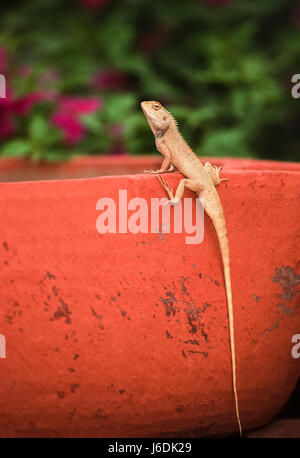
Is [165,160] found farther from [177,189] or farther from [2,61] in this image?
[2,61]

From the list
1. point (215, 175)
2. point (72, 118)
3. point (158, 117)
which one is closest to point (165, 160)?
point (158, 117)

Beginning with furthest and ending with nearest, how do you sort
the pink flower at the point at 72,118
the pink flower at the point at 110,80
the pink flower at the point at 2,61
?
the pink flower at the point at 110,80 → the pink flower at the point at 2,61 → the pink flower at the point at 72,118

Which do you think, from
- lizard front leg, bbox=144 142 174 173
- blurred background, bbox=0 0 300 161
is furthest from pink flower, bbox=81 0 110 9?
lizard front leg, bbox=144 142 174 173

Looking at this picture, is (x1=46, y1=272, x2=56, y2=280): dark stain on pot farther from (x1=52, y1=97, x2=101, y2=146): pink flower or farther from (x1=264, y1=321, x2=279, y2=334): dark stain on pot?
(x1=52, y1=97, x2=101, y2=146): pink flower

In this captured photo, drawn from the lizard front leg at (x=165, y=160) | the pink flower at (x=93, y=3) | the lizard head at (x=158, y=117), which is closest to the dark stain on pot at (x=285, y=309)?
the lizard front leg at (x=165, y=160)

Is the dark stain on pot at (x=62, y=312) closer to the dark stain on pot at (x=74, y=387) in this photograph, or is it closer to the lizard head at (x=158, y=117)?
the dark stain on pot at (x=74, y=387)

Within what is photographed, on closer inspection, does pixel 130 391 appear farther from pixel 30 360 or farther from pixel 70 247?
pixel 70 247
